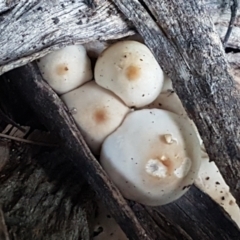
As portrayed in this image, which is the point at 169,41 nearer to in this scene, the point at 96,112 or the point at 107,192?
the point at 96,112

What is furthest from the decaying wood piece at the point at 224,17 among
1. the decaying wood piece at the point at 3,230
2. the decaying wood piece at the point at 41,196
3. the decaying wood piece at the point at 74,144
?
the decaying wood piece at the point at 3,230

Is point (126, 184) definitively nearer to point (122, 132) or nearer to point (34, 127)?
point (122, 132)

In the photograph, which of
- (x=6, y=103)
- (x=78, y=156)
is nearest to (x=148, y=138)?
(x=78, y=156)

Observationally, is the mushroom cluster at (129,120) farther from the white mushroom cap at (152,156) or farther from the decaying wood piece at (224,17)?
the decaying wood piece at (224,17)

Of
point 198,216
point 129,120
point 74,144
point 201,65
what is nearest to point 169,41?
point 201,65

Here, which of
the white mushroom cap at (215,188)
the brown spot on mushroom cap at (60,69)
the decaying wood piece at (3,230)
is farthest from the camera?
the white mushroom cap at (215,188)

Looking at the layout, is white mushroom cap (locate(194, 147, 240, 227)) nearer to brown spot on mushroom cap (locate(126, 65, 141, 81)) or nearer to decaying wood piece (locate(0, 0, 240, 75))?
brown spot on mushroom cap (locate(126, 65, 141, 81))

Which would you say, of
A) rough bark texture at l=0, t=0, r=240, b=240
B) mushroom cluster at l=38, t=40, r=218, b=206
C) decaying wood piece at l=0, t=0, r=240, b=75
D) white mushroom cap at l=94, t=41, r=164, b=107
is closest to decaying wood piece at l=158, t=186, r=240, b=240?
mushroom cluster at l=38, t=40, r=218, b=206
